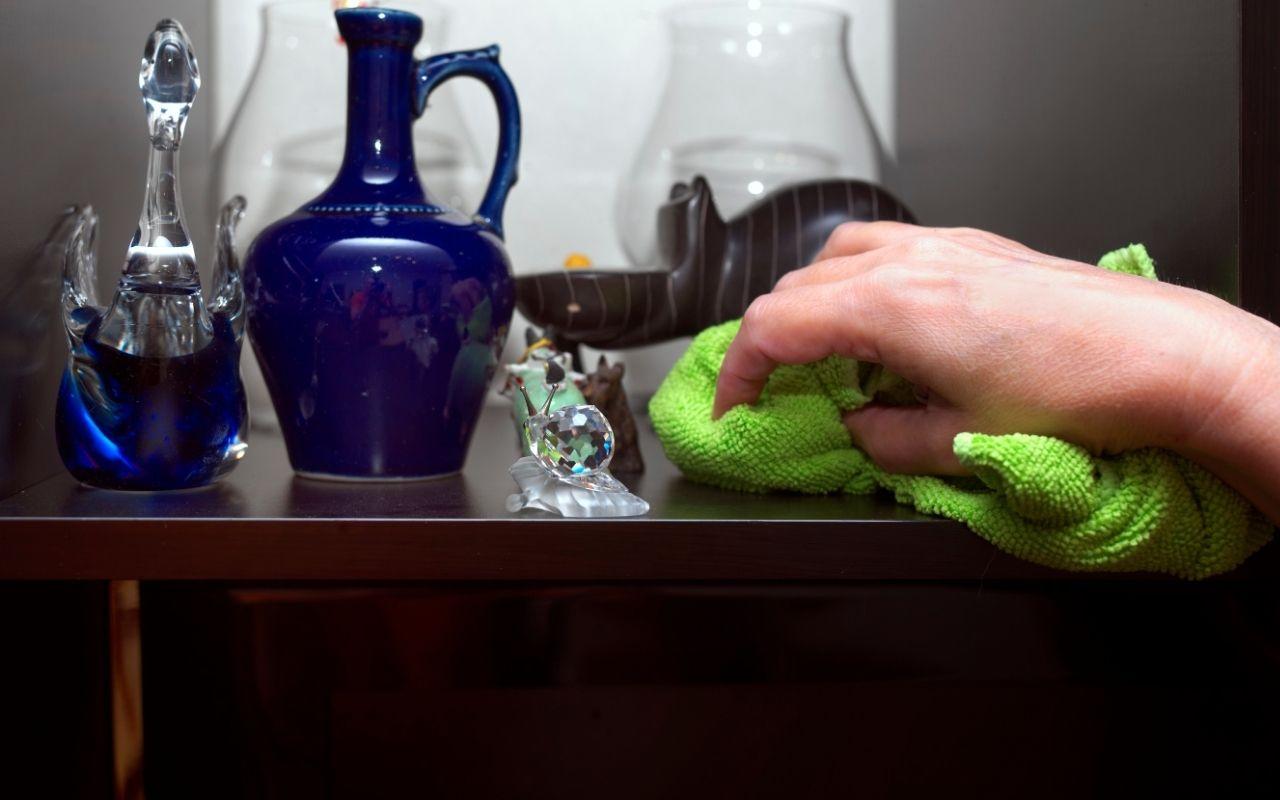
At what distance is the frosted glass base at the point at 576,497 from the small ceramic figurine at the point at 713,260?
0.89ft

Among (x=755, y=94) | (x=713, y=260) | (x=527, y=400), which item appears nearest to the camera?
(x=527, y=400)

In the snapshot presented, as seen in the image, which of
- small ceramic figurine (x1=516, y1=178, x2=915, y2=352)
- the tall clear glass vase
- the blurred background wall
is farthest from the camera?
the tall clear glass vase

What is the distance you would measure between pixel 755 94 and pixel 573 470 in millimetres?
521

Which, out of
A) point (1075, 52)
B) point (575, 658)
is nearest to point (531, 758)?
point (575, 658)

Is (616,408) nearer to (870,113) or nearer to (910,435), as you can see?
(910,435)

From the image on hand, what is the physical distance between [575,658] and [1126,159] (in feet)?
1.27

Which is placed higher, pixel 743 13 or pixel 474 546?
pixel 743 13

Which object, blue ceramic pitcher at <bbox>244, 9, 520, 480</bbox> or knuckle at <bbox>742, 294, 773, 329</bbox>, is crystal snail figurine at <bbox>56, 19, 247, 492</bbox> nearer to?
blue ceramic pitcher at <bbox>244, 9, 520, 480</bbox>

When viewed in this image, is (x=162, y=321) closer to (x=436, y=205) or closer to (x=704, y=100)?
(x=436, y=205)

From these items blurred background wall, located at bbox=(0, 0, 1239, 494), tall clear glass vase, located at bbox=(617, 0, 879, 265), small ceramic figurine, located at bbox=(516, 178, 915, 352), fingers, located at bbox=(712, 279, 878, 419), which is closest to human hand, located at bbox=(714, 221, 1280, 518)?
fingers, located at bbox=(712, 279, 878, 419)

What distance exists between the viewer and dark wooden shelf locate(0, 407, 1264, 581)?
1.44ft

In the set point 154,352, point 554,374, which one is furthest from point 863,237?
point 154,352

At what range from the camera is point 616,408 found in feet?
2.02

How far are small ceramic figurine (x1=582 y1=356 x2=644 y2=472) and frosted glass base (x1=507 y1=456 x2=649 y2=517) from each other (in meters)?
0.12
